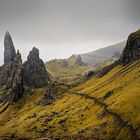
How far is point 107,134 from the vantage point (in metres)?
197

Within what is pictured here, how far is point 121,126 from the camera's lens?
19625 centimetres

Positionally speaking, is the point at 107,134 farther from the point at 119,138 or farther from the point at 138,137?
the point at 138,137

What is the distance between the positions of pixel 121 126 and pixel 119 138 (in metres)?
10.2

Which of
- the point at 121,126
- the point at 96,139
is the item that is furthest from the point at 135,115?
the point at 96,139

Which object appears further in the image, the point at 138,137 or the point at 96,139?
the point at 96,139

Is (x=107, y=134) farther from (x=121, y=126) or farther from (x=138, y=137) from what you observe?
(x=138, y=137)

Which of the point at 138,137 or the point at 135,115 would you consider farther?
the point at 135,115

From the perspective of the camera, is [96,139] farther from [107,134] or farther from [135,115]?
[135,115]

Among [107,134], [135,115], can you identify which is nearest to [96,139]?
[107,134]

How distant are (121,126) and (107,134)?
30.5 ft

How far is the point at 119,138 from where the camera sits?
188m

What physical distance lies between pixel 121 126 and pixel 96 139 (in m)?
16.7

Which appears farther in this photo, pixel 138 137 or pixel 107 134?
pixel 107 134

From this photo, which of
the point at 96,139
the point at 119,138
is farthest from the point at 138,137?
the point at 96,139
